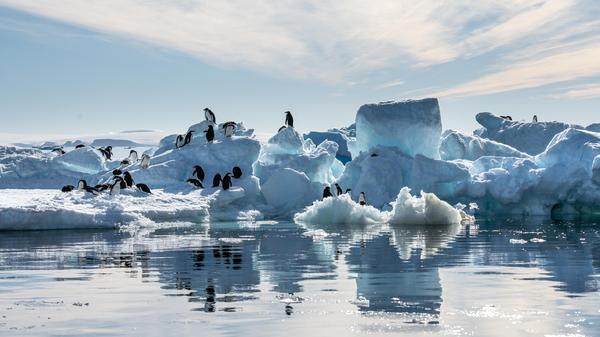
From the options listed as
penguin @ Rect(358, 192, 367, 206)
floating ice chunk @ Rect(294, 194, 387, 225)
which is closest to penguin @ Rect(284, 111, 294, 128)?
penguin @ Rect(358, 192, 367, 206)

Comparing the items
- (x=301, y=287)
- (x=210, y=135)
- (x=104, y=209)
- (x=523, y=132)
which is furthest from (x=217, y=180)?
(x=523, y=132)

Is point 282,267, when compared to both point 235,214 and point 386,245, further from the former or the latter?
point 235,214

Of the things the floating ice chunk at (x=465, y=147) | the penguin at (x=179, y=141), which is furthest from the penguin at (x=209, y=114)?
the floating ice chunk at (x=465, y=147)

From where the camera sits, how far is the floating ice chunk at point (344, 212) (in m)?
27.6

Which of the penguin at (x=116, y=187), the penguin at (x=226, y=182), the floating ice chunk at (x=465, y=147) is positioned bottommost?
the penguin at (x=116, y=187)

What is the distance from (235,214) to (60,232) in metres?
9.28

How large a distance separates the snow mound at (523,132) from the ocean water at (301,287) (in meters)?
28.9

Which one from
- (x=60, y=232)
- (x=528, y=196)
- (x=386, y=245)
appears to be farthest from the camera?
(x=528, y=196)

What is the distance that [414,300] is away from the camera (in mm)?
9008

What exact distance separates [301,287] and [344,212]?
17.4m

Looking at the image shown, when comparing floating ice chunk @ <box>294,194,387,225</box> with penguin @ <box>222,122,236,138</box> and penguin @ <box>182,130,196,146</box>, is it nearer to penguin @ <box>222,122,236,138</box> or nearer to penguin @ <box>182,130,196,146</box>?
penguin @ <box>222,122,236,138</box>

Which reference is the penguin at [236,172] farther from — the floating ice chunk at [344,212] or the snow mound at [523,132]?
the snow mound at [523,132]

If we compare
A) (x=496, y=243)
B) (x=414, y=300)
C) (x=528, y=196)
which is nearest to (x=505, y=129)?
(x=528, y=196)

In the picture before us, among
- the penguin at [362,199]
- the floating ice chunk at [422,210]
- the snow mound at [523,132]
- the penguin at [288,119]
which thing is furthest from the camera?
the snow mound at [523,132]
